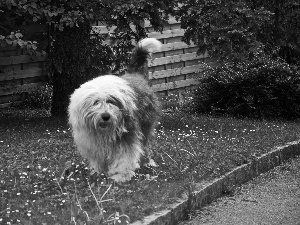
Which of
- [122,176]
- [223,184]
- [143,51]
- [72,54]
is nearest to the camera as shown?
[122,176]

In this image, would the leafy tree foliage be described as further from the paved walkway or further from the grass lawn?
the paved walkway

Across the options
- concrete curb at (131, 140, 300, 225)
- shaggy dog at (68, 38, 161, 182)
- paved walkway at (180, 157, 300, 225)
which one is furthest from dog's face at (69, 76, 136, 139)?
paved walkway at (180, 157, 300, 225)

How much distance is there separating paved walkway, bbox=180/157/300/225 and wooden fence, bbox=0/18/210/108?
6.17m

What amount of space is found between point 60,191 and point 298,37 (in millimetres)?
10580

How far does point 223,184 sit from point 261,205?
0.62 meters

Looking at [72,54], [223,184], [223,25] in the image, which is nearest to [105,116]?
[223,184]

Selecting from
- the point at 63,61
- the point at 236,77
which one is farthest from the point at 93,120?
the point at 236,77

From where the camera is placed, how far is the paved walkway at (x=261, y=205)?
283 inches

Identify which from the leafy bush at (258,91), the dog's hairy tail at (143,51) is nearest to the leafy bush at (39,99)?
the leafy bush at (258,91)

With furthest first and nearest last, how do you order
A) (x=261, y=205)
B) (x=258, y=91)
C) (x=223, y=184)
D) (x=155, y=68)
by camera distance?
(x=155, y=68) < (x=258, y=91) < (x=223, y=184) < (x=261, y=205)

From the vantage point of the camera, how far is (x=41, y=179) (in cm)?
745

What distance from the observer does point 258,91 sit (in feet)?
47.2

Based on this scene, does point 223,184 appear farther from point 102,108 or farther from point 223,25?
point 223,25

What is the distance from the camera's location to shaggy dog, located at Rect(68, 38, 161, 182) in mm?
7508
